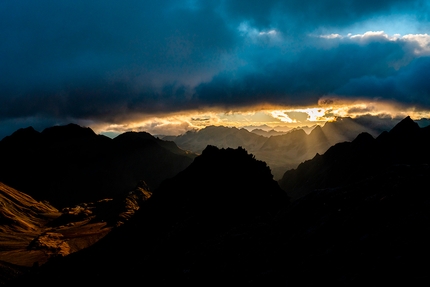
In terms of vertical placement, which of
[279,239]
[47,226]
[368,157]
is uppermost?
[368,157]

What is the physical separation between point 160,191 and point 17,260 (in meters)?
60.3

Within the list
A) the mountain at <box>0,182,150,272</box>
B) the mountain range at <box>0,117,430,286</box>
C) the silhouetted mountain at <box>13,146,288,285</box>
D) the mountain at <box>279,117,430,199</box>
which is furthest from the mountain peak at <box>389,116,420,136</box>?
the mountain at <box>0,182,150,272</box>

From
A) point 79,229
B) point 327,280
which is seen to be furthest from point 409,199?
point 79,229

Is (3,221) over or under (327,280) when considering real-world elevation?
under

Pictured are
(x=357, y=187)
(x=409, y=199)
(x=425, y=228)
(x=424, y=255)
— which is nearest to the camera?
(x=424, y=255)

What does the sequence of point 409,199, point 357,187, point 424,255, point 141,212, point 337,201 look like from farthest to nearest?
1. point 141,212
2. point 357,187
3. point 337,201
4. point 409,199
5. point 424,255

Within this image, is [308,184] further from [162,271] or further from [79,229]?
[162,271]

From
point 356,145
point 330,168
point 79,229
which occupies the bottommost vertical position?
point 79,229

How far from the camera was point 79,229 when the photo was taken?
426ft

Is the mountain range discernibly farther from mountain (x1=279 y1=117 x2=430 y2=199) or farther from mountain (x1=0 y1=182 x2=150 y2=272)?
mountain (x1=279 y1=117 x2=430 y2=199)

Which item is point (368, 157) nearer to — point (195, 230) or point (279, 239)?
point (195, 230)

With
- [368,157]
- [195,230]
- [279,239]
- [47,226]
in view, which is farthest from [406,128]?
[47,226]

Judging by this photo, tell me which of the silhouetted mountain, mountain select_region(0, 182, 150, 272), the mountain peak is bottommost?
mountain select_region(0, 182, 150, 272)

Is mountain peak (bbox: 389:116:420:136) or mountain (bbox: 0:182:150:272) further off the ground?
mountain peak (bbox: 389:116:420:136)
